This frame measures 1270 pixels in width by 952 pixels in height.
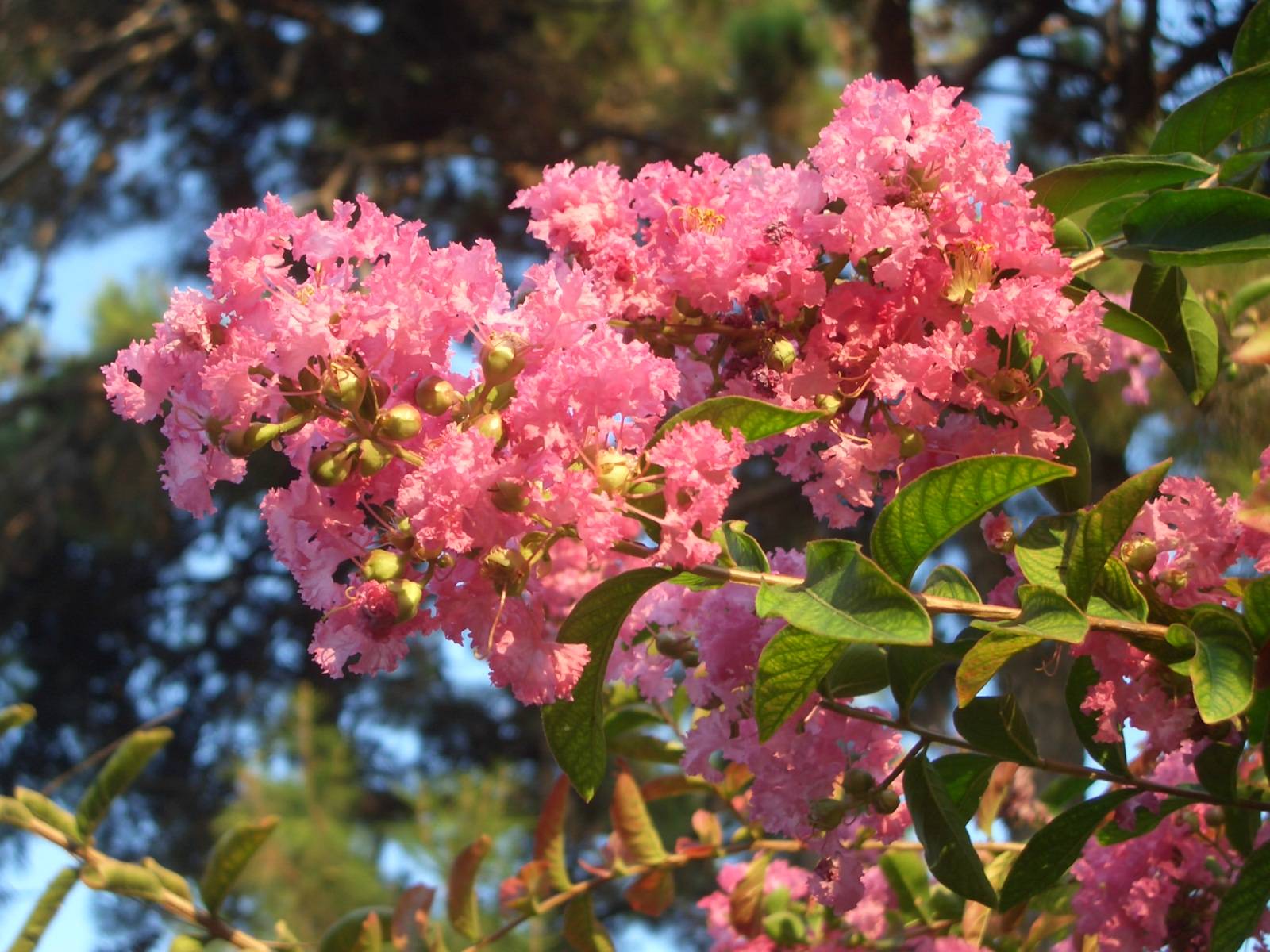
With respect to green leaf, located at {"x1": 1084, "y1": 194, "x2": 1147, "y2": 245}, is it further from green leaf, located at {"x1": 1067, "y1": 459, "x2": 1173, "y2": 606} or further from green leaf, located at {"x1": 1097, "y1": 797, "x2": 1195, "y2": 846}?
green leaf, located at {"x1": 1097, "y1": 797, "x2": 1195, "y2": 846}

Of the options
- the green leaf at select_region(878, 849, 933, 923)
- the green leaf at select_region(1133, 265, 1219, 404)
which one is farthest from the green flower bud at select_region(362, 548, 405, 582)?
the green leaf at select_region(878, 849, 933, 923)

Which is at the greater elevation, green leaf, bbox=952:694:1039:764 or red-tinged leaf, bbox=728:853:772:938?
green leaf, bbox=952:694:1039:764

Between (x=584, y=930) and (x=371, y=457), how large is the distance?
27.2 inches

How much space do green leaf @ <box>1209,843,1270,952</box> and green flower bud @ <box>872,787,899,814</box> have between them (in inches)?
8.7

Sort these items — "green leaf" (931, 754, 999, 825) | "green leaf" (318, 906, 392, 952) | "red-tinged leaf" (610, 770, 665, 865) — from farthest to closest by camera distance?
1. "red-tinged leaf" (610, 770, 665, 865)
2. "green leaf" (318, 906, 392, 952)
3. "green leaf" (931, 754, 999, 825)

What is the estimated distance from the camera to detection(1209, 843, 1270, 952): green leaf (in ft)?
2.64

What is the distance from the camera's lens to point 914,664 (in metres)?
0.82

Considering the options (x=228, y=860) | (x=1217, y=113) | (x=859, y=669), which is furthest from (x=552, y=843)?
(x=1217, y=113)

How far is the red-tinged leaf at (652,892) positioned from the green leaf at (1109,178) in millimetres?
772

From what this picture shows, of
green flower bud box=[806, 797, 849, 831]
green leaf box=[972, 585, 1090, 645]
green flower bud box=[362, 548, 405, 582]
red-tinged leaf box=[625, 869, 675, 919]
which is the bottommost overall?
red-tinged leaf box=[625, 869, 675, 919]

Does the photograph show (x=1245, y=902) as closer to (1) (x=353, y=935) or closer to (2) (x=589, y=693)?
→ (2) (x=589, y=693)

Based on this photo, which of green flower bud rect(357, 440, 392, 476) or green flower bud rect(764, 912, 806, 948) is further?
green flower bud rect(764, 912, 806, 948)

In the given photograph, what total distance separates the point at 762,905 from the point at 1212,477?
929mm

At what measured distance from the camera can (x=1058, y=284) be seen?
780 mm
